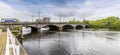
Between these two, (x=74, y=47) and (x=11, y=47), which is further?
(x=74, y=47)

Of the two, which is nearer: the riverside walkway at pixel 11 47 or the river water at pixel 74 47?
the riverside walkway at pixel 11 47

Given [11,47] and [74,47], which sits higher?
[11,47]

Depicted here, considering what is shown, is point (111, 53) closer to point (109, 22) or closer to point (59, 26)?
point (59, 26)

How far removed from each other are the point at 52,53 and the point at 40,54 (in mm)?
1668

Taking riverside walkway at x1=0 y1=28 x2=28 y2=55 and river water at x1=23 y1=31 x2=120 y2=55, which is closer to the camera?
riverside walkway at x1=0 y1=28 x2=28 y2=55

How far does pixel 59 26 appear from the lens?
10212 cm

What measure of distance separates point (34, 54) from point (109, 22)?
116 m

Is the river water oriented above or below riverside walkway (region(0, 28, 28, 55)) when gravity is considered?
below

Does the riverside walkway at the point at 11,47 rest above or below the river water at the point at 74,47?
above

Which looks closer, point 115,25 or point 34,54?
point 34,54

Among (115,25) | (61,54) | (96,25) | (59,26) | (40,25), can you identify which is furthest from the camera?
(96,25)

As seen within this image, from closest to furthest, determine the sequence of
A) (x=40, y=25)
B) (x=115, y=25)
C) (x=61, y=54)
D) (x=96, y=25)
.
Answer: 1. (x=61, y=54)
2. (x=40, y=25)
3. (x=115, y=25)
4. (x=96, y=25)

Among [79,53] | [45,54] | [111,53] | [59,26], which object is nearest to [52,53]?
[45,54]

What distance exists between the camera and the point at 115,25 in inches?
4469
